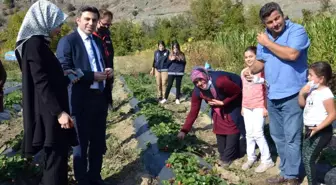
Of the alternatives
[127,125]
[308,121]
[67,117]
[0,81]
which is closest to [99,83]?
[67,117]

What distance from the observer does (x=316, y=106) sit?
3545mm

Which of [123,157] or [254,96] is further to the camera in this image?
[123,157]

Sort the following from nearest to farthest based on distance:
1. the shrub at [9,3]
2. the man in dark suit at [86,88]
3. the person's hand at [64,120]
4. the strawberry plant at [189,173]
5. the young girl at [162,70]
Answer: the person's hand at [64,120]
the strawberry plant at [189,173]
the man in dark suit at [86,88]
the young girl at [162,70]
the shrub at [9,3]

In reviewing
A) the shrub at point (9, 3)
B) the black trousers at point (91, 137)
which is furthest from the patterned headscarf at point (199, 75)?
the shrub at point (9, 3)

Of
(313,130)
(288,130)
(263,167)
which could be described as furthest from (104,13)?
(313,130)

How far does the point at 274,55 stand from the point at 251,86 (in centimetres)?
98

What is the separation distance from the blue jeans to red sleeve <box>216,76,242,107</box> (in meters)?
0.79

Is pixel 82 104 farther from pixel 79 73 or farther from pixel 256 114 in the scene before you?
pixel 256 114

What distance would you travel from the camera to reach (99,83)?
417cm

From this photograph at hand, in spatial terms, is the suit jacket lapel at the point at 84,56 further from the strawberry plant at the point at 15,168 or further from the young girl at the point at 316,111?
the young girl at the point at 316,111

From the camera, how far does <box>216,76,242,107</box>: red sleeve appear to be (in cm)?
473

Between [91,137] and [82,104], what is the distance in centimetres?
38

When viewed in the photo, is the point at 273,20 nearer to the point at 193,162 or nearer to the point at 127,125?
the point at 193,162

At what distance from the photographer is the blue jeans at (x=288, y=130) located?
3.78 metres
